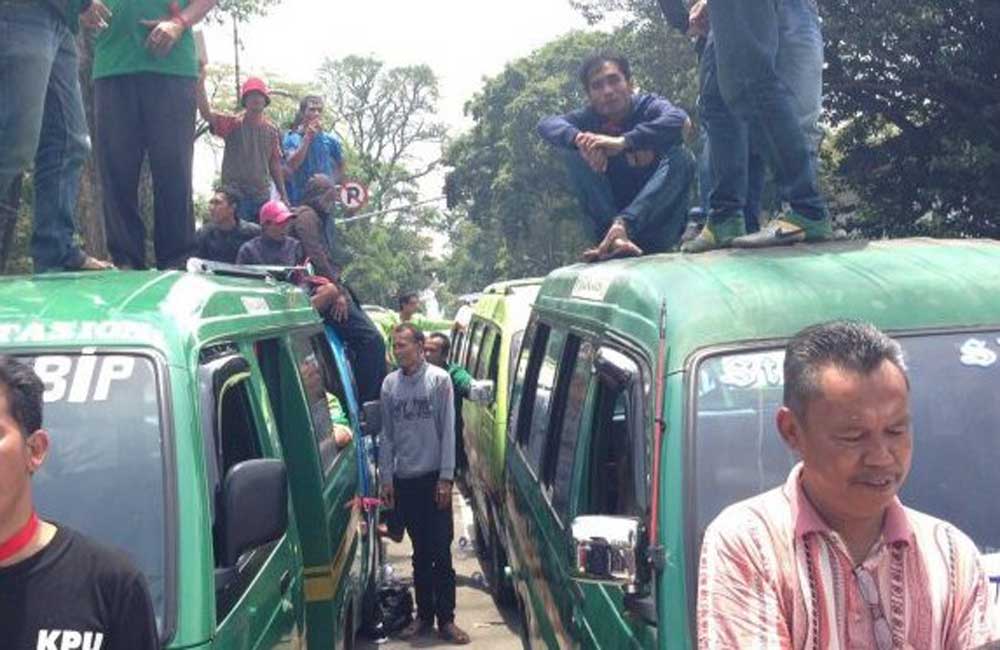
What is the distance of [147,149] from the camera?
581 cm

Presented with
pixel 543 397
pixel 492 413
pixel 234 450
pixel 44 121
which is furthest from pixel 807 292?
pixel 492 413

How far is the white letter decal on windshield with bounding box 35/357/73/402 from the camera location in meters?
3.28

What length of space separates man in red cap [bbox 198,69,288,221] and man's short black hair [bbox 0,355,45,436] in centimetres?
662

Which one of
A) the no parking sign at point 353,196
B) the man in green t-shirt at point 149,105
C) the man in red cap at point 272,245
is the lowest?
the man in red cap at point 272,245

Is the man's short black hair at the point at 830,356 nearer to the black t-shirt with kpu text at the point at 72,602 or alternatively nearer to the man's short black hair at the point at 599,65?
the black t-shirt with kpu text at the point at 72,602

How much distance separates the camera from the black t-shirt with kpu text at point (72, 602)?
2346 millimetres

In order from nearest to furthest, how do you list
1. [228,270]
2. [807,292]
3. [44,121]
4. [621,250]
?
[807,292] → [228,270] → [44,121] → [621,250]

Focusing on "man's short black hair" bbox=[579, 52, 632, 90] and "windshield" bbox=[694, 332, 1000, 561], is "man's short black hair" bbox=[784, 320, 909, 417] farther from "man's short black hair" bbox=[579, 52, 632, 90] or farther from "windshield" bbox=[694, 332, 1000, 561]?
"man's short black hair" bbox=[579, 52, 632, 90]

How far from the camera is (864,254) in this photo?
11.8ft

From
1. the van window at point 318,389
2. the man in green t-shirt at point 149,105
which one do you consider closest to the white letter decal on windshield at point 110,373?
the van window at point 318,389

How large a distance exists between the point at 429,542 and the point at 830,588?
6.14 m

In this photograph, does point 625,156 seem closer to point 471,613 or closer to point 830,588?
point 471,613

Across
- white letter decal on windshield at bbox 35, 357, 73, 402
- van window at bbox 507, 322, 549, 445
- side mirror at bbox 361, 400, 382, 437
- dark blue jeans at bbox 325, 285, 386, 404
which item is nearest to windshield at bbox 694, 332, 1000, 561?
white letter decal on windshield at bbox 35, 357, 73, 402

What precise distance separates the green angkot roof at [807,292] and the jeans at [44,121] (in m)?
2.48
